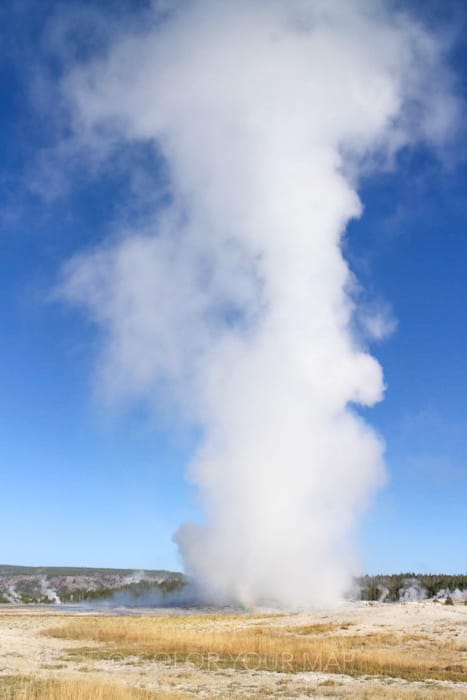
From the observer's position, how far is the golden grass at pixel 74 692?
15.6 metres

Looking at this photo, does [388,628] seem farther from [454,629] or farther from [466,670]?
[466,670]

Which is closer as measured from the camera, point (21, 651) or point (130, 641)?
point (21, 651)

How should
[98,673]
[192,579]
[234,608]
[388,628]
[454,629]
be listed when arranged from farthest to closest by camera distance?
1. [192,579]
2. [234,608]
3. [388,628]
4. [454,629]
5. [98,673]

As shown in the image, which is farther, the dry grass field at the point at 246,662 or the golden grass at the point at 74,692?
the dry grass field at the point at 246,662

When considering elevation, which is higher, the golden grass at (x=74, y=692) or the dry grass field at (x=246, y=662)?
the golden grass at (x=74, y=692)

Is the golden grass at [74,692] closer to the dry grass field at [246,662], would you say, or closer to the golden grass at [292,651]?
the dry grass field at [246,662]

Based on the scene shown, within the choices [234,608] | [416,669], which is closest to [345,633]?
[416,669]

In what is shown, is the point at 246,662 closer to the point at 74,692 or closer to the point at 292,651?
the point at 292,651

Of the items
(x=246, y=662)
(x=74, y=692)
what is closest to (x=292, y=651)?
(x=246, y=662)

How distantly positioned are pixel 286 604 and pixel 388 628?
243 feet

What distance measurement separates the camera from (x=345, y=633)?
139 ft

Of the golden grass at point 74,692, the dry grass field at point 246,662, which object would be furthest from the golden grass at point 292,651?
the golden grass at point 74,692

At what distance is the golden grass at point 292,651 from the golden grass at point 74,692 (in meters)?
9.18

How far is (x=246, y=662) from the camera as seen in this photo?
1078 inches
